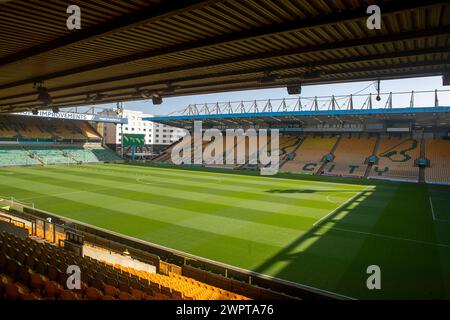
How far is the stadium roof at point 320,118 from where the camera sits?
36.9 metres

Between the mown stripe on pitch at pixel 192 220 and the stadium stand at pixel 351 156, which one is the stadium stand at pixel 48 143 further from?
the stadium stand at pixel 351 156

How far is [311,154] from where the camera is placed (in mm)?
47000

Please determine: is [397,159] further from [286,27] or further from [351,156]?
[286,27]

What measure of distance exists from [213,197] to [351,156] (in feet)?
89.6

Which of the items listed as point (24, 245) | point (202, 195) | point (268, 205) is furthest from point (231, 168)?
point (24, 245)

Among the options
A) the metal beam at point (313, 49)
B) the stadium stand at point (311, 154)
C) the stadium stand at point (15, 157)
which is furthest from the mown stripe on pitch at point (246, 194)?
the stadium stand at point (15, 157)

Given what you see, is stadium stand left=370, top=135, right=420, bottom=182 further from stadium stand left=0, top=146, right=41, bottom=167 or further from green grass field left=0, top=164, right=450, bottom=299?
stadium stand left=0, top=146, right=41, bottom=167

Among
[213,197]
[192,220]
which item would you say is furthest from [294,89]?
[213,197]

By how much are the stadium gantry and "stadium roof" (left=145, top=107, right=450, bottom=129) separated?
1199 centimetres

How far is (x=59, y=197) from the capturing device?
23.0 meters

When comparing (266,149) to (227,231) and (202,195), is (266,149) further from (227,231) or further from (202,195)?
(227,231)

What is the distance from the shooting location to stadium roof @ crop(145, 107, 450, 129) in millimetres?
36875

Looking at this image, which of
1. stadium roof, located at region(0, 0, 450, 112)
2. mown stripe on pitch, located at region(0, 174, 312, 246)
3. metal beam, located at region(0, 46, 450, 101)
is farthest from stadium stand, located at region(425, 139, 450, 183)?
Answer: metal beam, located at region(0, 46, 450, 101)

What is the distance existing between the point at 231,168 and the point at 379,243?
35.1m
